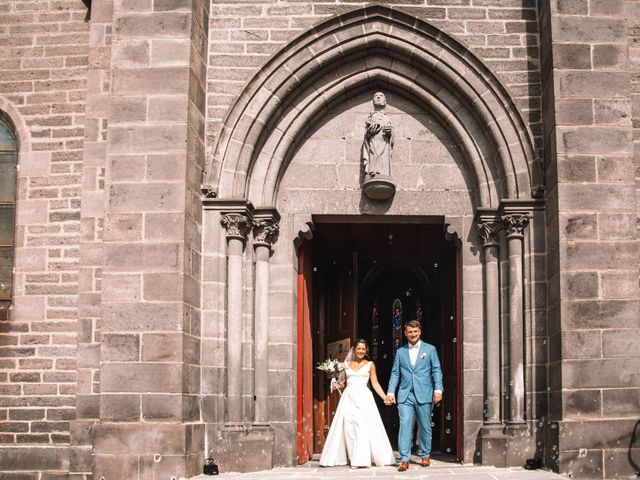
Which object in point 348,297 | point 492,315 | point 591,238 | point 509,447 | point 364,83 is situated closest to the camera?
point 591,238

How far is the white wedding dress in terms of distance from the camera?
10062mm

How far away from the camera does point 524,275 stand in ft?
32.8

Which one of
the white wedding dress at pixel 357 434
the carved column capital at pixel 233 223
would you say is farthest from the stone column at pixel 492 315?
the carved column capital at pixel 233 223

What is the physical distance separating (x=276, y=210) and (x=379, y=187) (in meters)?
1.12

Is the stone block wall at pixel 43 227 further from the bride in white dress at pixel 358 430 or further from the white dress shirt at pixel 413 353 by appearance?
the white dress shirt at pixel 413 353

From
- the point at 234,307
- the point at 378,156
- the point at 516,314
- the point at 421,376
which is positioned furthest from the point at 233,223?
the point at 516,314

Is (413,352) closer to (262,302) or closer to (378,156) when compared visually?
(262,302)

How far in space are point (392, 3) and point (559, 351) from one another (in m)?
4.09

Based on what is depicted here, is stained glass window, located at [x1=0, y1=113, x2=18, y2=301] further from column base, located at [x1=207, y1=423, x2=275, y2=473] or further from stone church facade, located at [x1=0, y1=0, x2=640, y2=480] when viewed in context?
column base, located at [x1=207, y1=423, x2=275, y2=473]

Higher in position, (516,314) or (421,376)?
(516,314)

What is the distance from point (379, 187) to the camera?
10336mm

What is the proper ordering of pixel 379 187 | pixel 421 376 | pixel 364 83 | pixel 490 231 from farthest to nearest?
1. pixel 364 83
2. pixel 379 187
3. pixel 490 231
4. pixel 421 376

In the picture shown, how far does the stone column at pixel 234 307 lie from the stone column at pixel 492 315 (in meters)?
2.52

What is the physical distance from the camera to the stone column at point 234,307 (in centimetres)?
984
